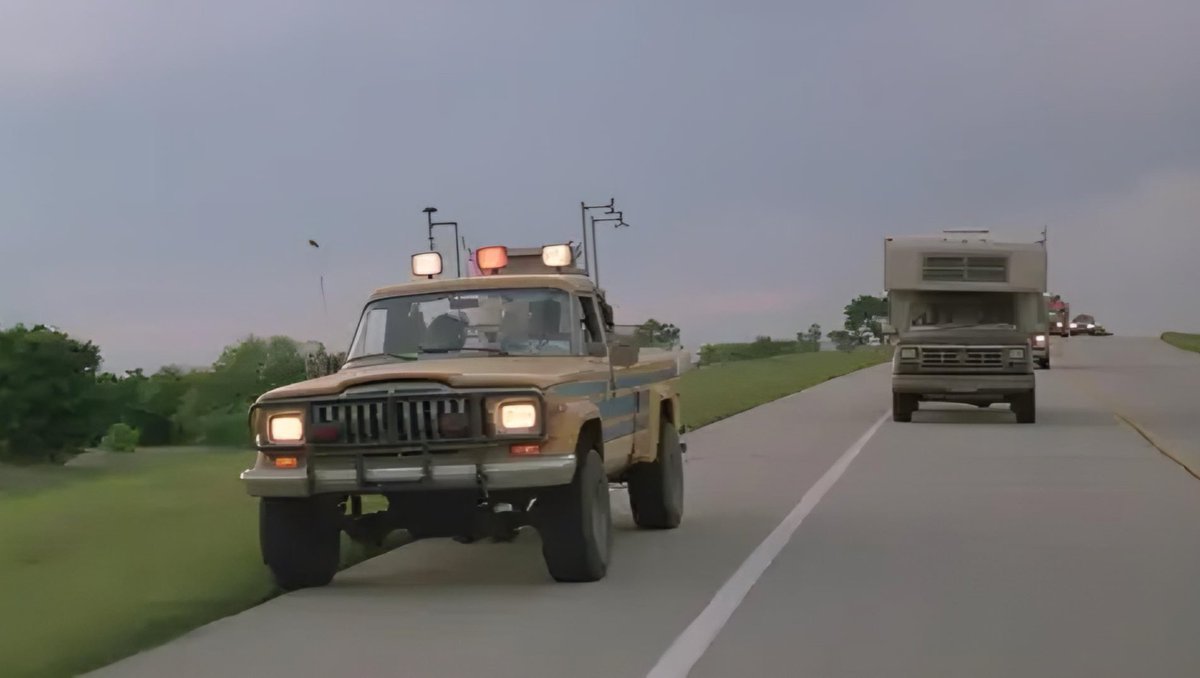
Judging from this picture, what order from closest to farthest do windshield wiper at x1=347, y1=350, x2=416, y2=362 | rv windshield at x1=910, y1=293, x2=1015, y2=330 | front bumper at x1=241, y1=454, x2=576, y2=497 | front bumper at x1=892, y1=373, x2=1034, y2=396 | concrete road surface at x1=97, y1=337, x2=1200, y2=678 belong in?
concrete road surface at x1=97, y1=337, x2=1200, y2=678 < front bumper at x1=241, y1=454, x2=576, y2=497 < windshield wiper at x1=347, y1=350, x2=416, y2=362 < front bumper at x1=892, y1=373, x2=1034, y2=396 < rv windshield at x1=910, y1=293, x2=1015, y2=330

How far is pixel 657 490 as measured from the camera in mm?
12688

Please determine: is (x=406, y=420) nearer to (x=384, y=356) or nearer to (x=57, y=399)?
(x=384, y=356)

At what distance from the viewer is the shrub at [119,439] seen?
69.2ft

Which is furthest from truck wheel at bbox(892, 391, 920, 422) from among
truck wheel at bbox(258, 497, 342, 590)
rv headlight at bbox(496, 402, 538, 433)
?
rv headlight at bbox(496, 402, 538, 433)

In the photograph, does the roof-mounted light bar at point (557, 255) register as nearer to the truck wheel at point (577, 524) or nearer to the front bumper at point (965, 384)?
A: the truck wheel at point (577, 524)

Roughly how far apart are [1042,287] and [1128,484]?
13367 millimetres

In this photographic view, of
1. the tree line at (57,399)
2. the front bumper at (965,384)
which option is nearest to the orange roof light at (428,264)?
the tree line at (57,399)

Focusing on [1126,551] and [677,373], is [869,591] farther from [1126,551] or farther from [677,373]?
[677,373]

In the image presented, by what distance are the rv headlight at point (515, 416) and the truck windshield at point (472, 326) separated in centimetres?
143

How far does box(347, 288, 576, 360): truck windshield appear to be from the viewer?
35.4ft

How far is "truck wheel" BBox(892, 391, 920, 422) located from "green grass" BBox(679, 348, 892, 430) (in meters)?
3.54

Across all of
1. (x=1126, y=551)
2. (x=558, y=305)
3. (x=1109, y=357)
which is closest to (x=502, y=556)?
(x=558, y=305)

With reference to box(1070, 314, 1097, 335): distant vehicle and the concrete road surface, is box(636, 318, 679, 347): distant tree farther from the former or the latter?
box(1070, 314, 1097, 335): distant vehicle

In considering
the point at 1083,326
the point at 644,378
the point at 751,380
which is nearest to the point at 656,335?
the point at 644,378
